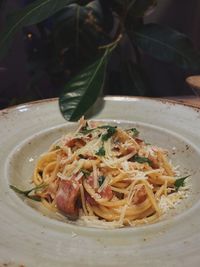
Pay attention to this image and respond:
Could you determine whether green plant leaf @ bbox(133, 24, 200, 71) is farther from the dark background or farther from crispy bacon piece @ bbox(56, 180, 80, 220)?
crispy bacon piece @ bbox(56, 180, 80, 220)

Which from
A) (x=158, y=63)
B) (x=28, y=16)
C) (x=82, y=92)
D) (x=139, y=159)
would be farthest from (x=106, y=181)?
(x=158, y=63)

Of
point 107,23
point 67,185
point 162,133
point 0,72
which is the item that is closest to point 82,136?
point 67,185

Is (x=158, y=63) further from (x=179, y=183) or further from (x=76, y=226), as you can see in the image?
(x=76, y=226)

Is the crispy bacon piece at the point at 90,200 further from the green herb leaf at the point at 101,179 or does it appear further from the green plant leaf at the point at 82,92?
the green plant leaf at the point at 82,92

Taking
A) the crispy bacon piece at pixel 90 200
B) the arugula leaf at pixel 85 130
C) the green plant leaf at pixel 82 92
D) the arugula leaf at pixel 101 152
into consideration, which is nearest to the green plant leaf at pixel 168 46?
the green plant leaf at pixel 82 92

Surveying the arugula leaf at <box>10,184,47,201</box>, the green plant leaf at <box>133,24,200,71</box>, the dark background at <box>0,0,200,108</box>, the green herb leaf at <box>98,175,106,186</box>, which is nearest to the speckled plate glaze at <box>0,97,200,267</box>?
the arugula leaf at <box>10,184,47,201</box>
